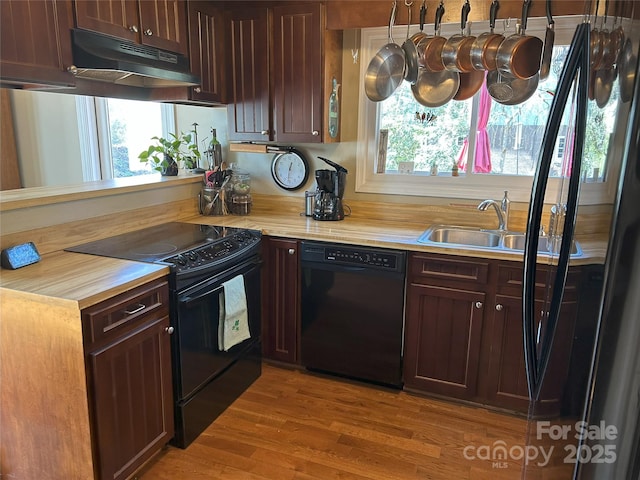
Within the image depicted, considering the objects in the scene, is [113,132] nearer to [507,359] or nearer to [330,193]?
[330,193]

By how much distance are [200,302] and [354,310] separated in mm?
900

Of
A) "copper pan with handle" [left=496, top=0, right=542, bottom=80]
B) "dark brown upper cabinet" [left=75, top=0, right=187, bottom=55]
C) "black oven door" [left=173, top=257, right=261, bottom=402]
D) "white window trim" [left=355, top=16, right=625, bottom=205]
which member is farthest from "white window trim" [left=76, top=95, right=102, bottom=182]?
"copper pan with handle" [left=496, top=0, right=542, bottom=80]

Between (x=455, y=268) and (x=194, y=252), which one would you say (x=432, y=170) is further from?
(x=194, y=252)

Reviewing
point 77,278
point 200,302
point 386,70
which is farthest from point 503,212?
point 77,278

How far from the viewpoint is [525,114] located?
9.12 ft

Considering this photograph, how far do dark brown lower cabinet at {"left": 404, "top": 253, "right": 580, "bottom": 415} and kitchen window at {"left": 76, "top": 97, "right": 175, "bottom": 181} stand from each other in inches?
96.0

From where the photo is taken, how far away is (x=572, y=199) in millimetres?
1001

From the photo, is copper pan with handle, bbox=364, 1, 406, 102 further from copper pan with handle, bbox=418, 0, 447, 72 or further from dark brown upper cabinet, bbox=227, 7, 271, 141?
dark brown upper cabinet, bbox=227, 7, 271, 141

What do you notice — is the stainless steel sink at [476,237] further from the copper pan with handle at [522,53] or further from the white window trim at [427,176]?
the copper pan with handle at [522,53]

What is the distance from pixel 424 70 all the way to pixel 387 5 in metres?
0.42

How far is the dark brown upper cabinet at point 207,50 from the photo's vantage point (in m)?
2.72

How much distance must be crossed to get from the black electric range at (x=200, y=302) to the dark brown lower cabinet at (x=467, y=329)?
916 millimetres

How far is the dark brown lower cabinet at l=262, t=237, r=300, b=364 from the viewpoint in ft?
9.21

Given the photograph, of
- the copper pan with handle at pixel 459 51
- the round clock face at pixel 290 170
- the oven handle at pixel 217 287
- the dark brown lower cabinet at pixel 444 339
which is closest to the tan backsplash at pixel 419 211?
the round clock face at pixel 290 170
